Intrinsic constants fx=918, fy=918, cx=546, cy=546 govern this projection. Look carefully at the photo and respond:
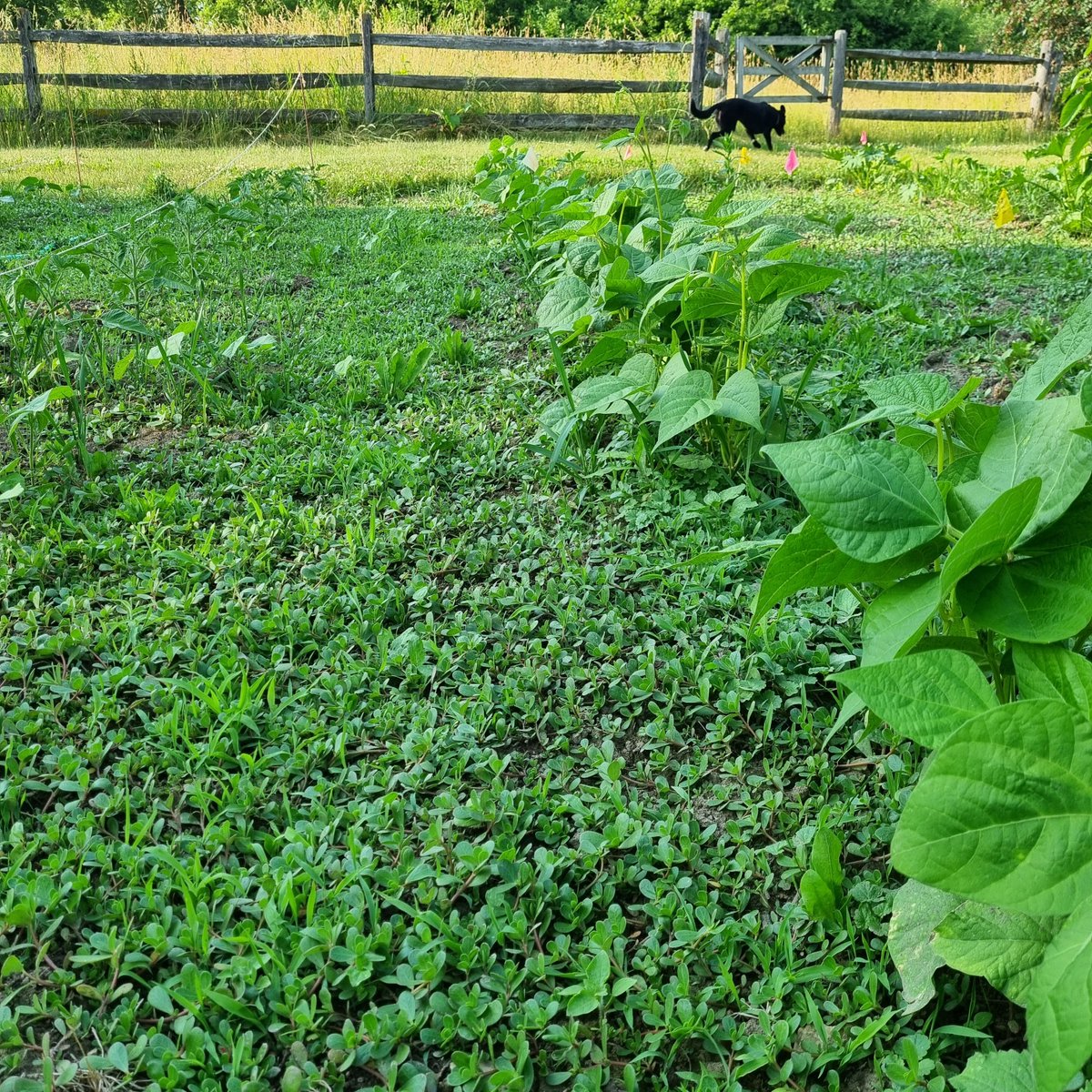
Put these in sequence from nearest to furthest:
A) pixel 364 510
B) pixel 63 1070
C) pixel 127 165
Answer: pixel 63 1070 → pixel 364 510 → pixel 127 165

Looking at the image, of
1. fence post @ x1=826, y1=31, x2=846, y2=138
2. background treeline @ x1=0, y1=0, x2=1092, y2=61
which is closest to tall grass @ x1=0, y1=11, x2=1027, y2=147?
fence post @ x1=826, y1=31, x2=846, y2=138

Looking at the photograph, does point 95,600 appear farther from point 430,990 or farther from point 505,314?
point 505,314

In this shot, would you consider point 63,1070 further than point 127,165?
No

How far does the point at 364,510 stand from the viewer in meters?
2.43

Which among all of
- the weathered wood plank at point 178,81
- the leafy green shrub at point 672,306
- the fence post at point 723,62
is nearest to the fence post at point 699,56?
the fence post at point 723,62

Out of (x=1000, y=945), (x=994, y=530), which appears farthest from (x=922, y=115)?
(x=1000, y=945)

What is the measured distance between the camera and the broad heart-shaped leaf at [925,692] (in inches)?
40.9

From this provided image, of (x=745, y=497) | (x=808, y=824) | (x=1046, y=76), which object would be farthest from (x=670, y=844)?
(x=1046, y=76)

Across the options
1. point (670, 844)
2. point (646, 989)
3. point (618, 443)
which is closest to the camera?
point (646, 989)

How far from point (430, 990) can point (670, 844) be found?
0.43 m

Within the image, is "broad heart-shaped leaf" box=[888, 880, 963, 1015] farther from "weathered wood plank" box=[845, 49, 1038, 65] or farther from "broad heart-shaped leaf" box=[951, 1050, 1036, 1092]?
"weathered wood plank" box=[845, 49, 1038, 65]

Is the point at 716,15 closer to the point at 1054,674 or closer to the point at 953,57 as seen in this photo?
the point at 953,57

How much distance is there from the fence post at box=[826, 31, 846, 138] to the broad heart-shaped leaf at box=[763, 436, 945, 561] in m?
12.9

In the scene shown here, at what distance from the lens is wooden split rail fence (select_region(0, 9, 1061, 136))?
1097cm
